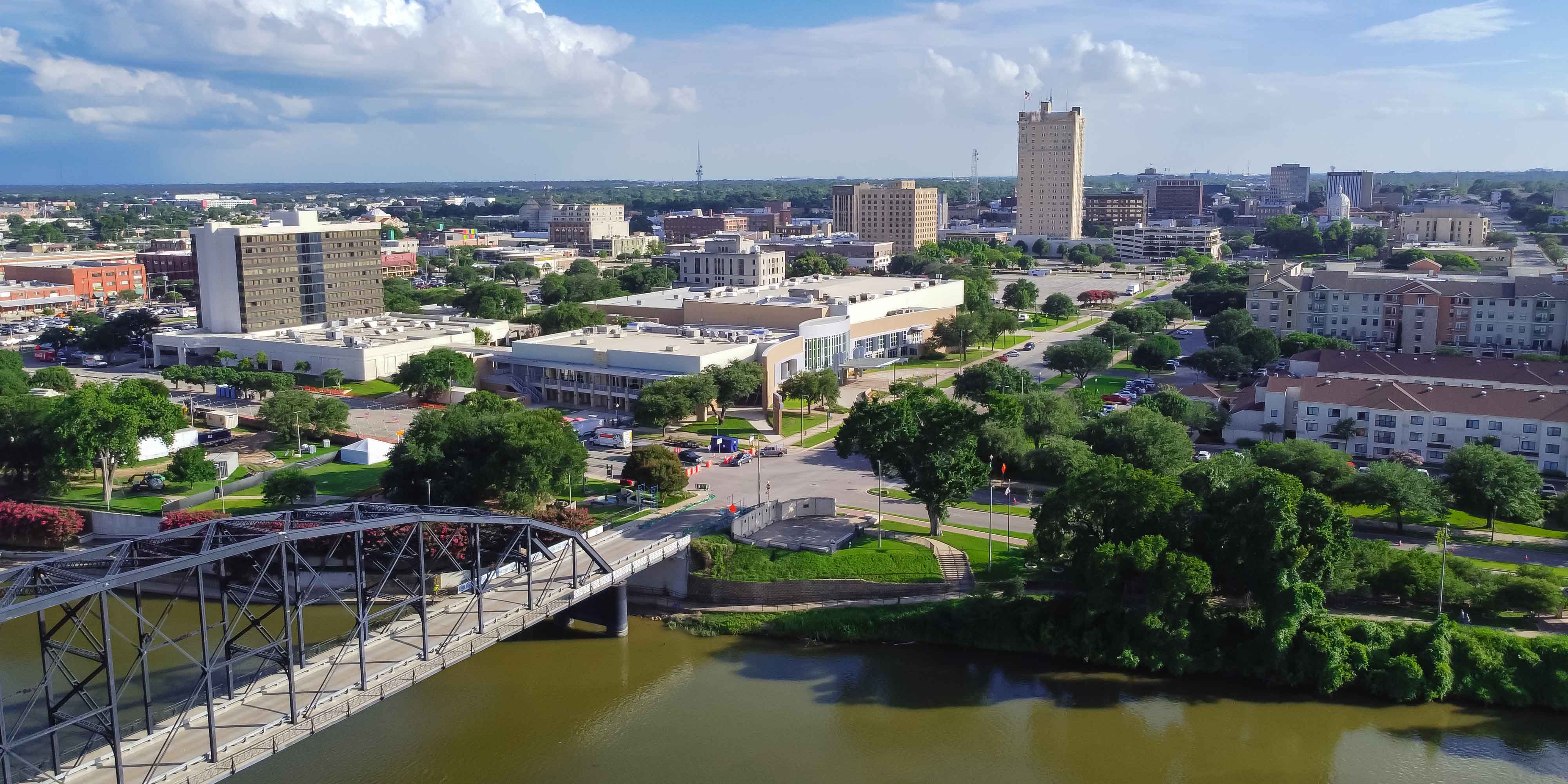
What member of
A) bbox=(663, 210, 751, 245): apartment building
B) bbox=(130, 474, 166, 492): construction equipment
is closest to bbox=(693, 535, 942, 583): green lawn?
bbox=(130, 474, 166, 492): construction equipment

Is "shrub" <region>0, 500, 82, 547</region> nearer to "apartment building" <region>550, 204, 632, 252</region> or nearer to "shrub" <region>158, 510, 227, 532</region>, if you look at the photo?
"shrub" <region>158, 510, 227, 532</region>

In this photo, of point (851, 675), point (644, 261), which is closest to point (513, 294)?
point (644, 261)

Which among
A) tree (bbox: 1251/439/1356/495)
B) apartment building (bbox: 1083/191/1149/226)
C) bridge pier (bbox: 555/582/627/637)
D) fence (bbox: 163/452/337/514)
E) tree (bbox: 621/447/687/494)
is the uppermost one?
apartment building (bbox: 1083/191/1149/226)

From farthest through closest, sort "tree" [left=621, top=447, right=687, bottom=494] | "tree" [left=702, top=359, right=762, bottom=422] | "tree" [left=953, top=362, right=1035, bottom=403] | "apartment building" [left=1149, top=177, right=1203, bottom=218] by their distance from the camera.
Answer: "apartment building" [left=1149, top=177, right=1203, bottom=218] < "tree" [left=953, top=362, right=1035, bottom=403] < "tree" [left=702, top=359, right=762, bottom=422] < "tree" [left=621, top=447, right=687, bottom=494]

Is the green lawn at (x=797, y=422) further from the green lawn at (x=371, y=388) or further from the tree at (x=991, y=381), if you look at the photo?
the green lawn at (x=371, y=388)

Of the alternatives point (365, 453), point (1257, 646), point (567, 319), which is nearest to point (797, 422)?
point (365, 453)

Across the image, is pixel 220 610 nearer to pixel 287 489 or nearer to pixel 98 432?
pixel 287 489
